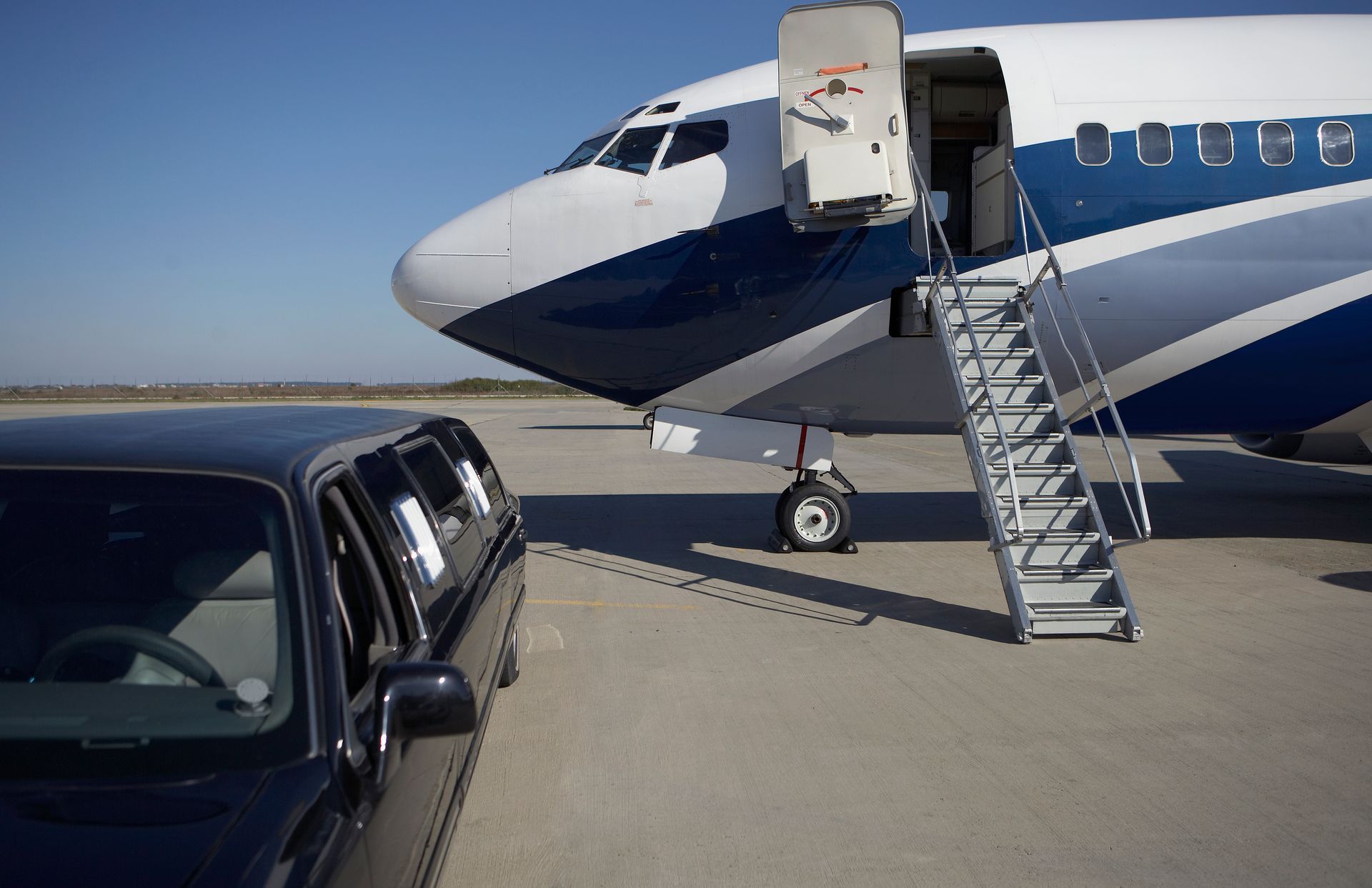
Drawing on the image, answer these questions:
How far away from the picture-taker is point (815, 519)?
831 cm

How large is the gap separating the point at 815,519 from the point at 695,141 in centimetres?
343

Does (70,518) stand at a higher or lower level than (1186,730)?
higher

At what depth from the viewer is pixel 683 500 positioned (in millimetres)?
11844

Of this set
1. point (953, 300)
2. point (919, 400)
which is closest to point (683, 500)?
point (919, 400)

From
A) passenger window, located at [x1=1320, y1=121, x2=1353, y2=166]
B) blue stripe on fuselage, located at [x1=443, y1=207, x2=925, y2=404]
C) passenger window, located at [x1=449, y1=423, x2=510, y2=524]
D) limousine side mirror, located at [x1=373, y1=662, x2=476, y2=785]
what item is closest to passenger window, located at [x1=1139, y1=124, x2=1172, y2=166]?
passenger window, located at [x1=1320, y1=121, x2=1353, y2=166]

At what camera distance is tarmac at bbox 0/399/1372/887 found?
3.21 metres

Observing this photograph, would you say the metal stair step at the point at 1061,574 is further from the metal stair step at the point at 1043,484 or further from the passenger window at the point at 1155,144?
the passenger window at the point at 1155,144

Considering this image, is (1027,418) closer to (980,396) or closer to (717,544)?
(980,396)

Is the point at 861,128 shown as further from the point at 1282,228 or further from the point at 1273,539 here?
the point at 1273,539

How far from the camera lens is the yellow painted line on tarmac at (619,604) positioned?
6562 mm

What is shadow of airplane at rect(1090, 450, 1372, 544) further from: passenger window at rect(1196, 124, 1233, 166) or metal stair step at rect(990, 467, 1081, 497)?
passenger window at rect(1196, 124, 1233, 166)

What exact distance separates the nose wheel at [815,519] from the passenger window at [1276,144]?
4441 millimetres

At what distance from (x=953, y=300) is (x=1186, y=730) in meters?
4.02

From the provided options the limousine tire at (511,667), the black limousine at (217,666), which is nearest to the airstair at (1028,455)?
the limousine tire at (511,667)
